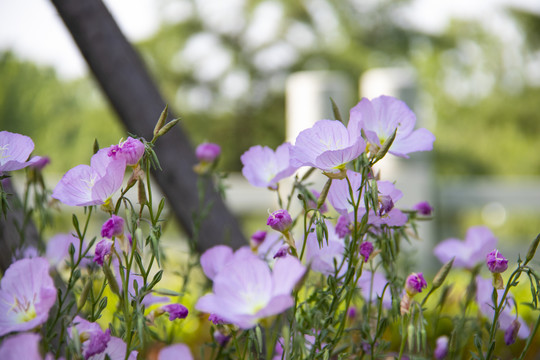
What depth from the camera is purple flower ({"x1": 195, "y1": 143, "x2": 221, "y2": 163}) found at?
998mm

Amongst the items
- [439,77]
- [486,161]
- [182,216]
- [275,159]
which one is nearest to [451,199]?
[182,216]

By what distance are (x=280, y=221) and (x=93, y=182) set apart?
208 mm

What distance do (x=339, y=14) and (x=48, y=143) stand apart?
8174 millimetres

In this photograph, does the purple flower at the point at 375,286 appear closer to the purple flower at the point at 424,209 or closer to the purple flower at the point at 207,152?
the purple flower at the point at 424,209

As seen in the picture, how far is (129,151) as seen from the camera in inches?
23.9

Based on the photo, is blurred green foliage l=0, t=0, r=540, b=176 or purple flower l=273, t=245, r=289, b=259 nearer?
purple flower l=273, t=245, r=289, b=259

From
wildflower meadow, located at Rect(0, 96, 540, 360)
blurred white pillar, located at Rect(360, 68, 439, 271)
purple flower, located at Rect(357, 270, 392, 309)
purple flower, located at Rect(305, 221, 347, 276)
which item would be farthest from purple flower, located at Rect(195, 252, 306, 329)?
blurred white pillar, located at Rect(360, 68, 439, 271)

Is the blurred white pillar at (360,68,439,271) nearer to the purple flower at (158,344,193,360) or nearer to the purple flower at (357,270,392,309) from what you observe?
the purple flower at (357,270,392,309)

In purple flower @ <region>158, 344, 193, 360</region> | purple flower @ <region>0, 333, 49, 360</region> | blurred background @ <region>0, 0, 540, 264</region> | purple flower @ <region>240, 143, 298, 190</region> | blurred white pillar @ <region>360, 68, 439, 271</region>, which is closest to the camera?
purple flower @ <region>0, 333, 49, 360</region>

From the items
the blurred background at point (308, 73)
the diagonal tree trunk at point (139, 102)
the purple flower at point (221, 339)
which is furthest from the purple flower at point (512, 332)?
the blurred background at point (308, 73)

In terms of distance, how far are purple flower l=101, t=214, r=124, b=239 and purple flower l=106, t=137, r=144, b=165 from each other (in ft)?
0.22

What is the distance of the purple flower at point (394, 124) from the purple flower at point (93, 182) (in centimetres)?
30

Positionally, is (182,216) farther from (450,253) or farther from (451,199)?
(451,199)

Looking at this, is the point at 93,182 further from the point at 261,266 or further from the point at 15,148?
the point at 261,266
